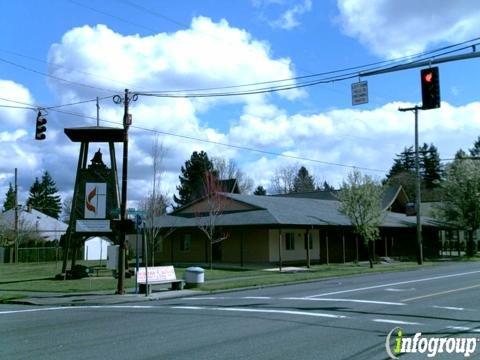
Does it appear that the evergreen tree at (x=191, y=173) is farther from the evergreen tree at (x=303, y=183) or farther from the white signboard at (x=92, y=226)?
the white signboard at (x=92, y=226)

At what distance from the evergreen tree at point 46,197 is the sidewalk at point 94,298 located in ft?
316

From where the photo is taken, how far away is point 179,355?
357 inches

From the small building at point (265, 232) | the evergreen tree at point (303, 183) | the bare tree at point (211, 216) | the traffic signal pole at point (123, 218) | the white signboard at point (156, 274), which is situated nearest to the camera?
the traffic signal pole at point (123, 218)

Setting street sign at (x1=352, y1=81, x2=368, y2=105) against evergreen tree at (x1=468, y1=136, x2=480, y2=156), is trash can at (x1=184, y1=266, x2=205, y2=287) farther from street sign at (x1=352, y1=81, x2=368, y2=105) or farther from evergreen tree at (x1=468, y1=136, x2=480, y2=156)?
evergreen tree at (x1=468, y1=136, x2=480, y2=156)

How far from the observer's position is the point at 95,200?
31.3 metres

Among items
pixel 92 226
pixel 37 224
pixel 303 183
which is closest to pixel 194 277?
pixel 92 226

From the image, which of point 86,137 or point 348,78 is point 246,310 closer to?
point 348,78

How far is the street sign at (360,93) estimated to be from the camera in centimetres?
1755

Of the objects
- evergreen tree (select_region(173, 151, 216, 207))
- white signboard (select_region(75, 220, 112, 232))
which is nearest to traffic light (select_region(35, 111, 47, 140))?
white signboard (select_region(75, 220, 112, 232))

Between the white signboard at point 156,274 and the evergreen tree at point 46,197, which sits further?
the evergreen tree at point 46,197

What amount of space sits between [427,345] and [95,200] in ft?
79.3

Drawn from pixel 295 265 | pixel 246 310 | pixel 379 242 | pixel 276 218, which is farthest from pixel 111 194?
pixel 379 242

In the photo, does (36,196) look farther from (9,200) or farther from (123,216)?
(123,216)

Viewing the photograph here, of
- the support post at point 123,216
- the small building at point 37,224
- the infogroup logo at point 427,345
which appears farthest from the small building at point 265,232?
the small building at point 37,224
